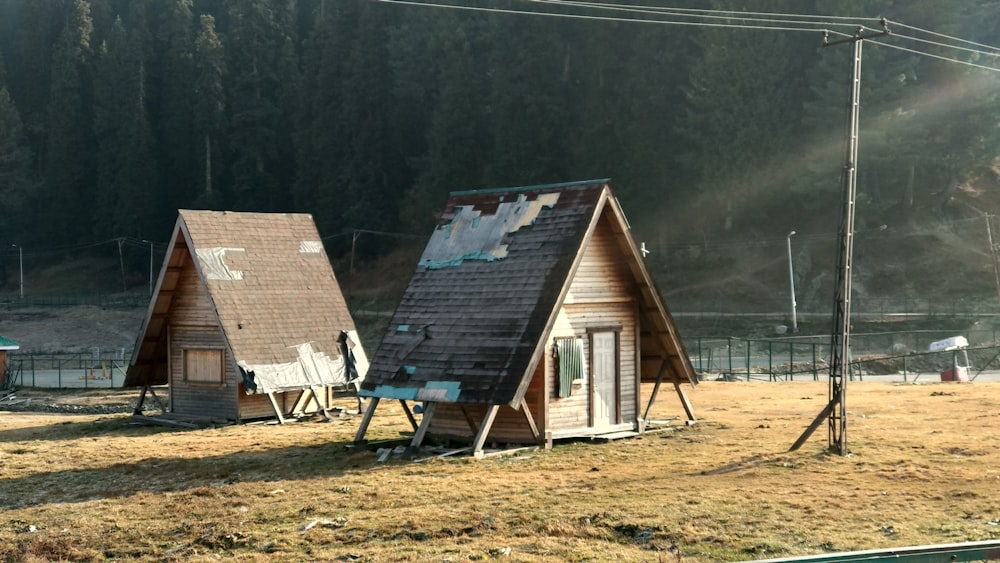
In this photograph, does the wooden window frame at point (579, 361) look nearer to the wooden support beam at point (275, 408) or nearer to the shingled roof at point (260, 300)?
the shingled roof at point (260, 300)

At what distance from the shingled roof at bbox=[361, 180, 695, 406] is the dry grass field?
5.51 feet

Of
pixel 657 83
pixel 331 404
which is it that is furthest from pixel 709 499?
pixel 657 83

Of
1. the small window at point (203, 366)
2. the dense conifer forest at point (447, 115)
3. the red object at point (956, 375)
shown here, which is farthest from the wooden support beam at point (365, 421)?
the dense conifer forest at point (447, 115)

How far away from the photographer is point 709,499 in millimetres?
17750

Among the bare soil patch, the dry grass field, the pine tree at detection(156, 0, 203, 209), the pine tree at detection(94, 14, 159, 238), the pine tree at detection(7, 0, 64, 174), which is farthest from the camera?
the pine tree at detection(7, 0, 64, 174)

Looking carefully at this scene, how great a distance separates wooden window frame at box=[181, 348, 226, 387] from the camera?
31656 millimetres

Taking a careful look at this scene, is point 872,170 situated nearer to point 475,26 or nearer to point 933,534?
point 475,26

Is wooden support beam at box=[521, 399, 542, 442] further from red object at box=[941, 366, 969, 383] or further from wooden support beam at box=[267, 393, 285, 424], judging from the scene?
red object at box=[941, 366, 969, 383]

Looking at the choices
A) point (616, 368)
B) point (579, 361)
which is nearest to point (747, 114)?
point (616, 368)

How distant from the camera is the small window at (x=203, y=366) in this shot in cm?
3175

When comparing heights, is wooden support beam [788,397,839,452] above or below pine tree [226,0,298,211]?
below

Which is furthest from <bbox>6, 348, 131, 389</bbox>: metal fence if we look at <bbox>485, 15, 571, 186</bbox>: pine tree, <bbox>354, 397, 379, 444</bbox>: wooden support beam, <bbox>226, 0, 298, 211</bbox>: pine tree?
<bbox>226, 0, 298, 211</bbox>: pine tree

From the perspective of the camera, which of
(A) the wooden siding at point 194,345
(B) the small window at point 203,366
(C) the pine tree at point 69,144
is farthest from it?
(C) the pine tree at point 69,144

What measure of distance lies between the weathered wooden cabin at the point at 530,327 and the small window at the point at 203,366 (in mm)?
8285
